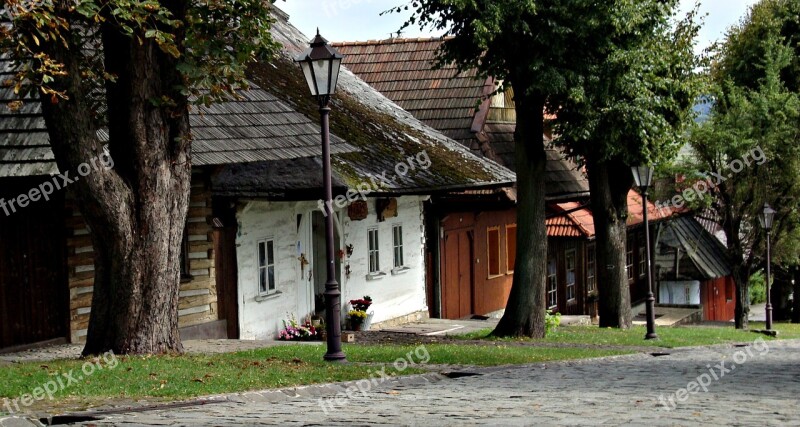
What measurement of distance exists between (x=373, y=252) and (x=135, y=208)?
1165 centimetres

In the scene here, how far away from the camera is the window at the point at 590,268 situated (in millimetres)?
35281

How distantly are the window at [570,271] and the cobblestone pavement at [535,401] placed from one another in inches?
755

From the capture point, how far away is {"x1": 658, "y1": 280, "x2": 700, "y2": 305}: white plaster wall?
40.9 meters

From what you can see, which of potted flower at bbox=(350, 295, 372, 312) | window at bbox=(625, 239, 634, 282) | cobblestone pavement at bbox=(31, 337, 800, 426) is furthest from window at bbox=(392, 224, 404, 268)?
window at bbox=(625, 239, 634, 282)

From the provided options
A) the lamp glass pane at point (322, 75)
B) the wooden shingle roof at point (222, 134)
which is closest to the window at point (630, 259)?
the wooden shingle roof at point (222, 134)

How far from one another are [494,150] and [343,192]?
9.54 meters

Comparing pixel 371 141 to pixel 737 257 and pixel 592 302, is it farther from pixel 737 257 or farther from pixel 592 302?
pixel 737 257

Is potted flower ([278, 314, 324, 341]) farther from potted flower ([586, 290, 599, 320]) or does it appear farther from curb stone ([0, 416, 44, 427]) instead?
potted flower ([586, 290, 599, 320])

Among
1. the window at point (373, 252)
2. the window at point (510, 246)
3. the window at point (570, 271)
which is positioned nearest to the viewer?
the window at point (373, 252)

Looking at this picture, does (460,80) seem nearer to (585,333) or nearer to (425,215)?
(425,215)

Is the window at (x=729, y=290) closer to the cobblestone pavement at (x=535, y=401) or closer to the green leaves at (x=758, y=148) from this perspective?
the green leaves at (x=758, y=148)

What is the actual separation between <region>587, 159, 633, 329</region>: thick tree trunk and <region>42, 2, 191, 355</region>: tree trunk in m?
13.4

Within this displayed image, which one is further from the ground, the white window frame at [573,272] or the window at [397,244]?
the window at [397,244]

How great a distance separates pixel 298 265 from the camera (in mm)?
22172
